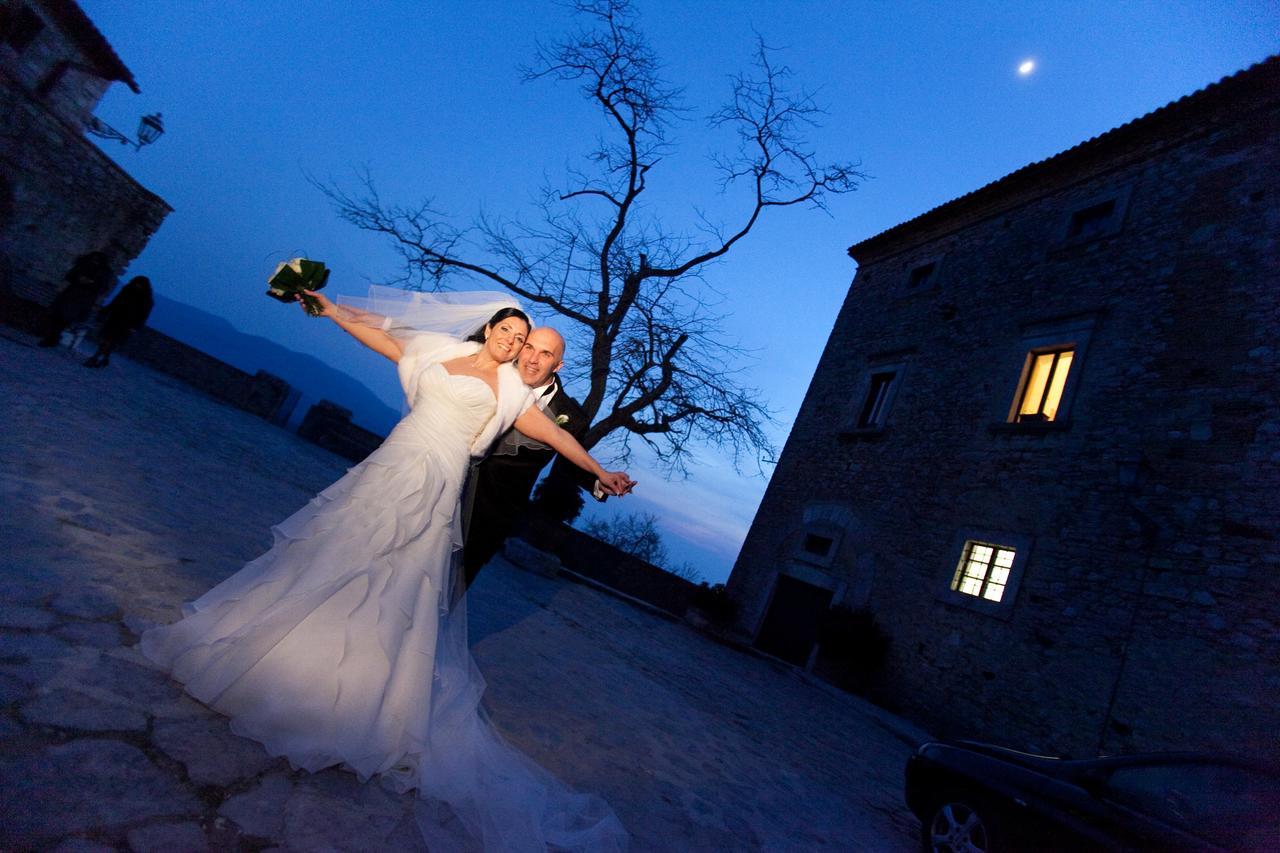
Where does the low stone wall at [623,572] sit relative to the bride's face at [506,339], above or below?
below

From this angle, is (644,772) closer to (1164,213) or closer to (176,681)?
(176,681)

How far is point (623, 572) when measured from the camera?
15.0m

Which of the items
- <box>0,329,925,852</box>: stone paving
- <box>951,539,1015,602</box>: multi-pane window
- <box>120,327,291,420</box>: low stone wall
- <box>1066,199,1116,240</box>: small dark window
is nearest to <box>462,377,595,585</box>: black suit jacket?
<box>0,329,925,852</box>: stone paving

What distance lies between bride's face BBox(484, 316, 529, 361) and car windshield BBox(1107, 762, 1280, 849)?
4.20 m

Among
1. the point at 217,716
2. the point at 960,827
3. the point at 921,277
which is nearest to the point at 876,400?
the point at 921,277

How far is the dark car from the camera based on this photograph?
8.90 ft

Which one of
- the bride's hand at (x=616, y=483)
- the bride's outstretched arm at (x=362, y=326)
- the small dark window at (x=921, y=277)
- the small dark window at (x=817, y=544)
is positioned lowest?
the bride's hand at (x=616, y=483)

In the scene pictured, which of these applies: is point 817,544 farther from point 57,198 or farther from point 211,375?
Result: point 57,198

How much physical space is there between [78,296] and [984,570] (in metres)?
16.5

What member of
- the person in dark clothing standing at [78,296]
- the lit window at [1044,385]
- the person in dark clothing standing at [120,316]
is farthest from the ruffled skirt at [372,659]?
the person in dark clothing standing at [78,296]

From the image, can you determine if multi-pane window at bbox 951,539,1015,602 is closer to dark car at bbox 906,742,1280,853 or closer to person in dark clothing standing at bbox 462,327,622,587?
dark car at bbox 906,742,1280,853

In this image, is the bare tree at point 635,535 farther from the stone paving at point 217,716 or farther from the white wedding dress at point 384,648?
the white wedding dress at point 384,648

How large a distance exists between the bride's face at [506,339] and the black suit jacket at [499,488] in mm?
419

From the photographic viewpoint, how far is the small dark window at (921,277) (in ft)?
43.0
